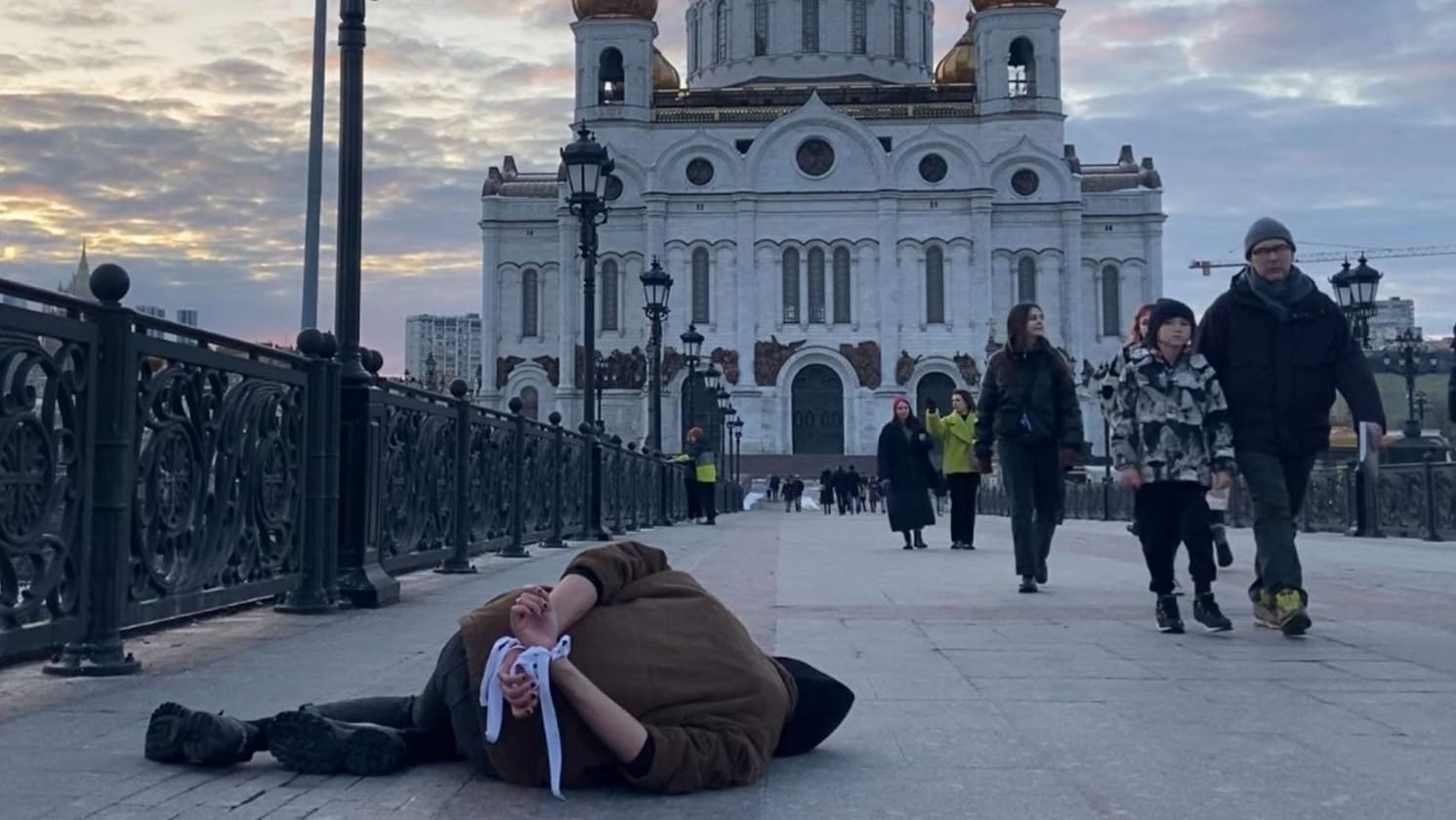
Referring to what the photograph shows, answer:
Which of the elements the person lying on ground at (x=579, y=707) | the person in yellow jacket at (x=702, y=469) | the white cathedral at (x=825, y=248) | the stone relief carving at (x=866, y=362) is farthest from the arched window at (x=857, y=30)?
the person lying on ground at (x=579, y=707)

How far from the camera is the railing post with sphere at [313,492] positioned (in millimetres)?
7465

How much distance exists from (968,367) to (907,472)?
2241 inches

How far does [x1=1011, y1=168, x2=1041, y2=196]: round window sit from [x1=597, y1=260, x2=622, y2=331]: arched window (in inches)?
745

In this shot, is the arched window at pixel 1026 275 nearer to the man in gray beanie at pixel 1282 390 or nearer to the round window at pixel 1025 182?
the round window at pixel 1025 182

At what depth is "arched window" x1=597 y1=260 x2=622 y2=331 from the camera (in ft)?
241

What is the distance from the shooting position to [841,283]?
7325 centimetres

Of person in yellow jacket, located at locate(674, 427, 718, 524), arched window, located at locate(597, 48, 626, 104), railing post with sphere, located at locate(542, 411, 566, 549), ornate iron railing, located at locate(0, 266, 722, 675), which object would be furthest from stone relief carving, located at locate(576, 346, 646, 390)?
ornate iron railing, located at locate(0, 266, 722, 675)

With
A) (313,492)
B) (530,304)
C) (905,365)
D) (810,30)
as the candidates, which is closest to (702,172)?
(530,304)

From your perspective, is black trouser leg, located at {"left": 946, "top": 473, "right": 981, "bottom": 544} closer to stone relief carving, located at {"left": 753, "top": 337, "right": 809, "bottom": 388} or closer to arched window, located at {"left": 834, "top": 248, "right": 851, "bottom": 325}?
stone relief carving, located at {"left": 753, "top": 337, "right": 809, "bottom": 388}

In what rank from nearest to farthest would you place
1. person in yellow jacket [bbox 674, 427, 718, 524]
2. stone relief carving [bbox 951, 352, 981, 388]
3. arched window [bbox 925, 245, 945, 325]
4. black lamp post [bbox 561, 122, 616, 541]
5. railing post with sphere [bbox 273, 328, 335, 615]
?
railing post with sphere [bbox 273, 328, 335, 615] → black lamp post [bbox 561, 122, 616, 541] → person in yellow jacket [bbox 674, 427, 718, 524] → stone relief carving [bbox 951, 352, 981, 388] → arched window [bbox 925, 245, 945, 325]

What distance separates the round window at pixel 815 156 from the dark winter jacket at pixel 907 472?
2328 inches

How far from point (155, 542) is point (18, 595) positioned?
0.91 metres

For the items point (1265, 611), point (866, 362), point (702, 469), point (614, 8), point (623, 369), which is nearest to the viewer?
point (1265, 611)

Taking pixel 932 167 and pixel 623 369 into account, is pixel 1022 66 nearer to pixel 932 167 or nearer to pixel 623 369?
pixel 932 167
